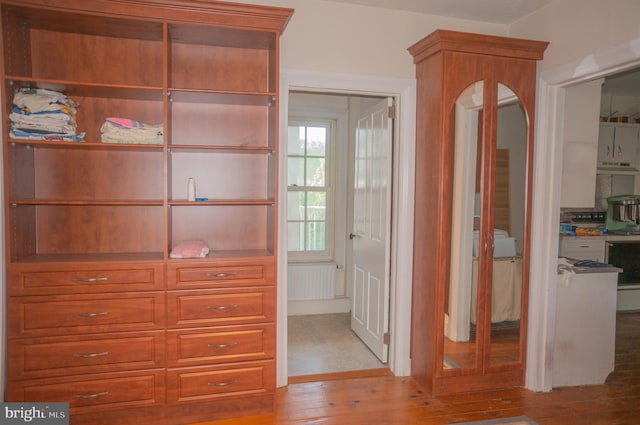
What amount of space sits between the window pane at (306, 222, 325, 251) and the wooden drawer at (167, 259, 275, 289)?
91.0 inches

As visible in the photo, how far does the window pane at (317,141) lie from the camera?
190 inches

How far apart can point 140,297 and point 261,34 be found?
1685mm

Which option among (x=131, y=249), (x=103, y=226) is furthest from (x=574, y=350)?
(x=103, y=226)

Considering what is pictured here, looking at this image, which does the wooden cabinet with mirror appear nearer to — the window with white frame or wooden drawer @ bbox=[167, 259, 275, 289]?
wooden drawer @ bbox=[167, 259, 275, 289]

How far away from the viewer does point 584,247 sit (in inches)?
190

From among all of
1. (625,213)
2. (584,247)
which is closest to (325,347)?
(584,247)

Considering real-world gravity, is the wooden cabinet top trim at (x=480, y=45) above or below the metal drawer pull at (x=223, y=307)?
above

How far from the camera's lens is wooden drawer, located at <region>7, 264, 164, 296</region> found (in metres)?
2.28

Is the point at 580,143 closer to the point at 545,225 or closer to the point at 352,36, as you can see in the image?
the point at 545,225

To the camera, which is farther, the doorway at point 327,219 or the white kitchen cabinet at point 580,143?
the doorway at point 327,219

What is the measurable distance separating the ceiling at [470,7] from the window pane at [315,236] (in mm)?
2545

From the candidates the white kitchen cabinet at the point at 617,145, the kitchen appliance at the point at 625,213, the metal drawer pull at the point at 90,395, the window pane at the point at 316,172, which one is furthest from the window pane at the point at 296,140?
the kitchen appliance at the point at 625,213

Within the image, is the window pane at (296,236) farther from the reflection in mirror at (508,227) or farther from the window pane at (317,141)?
the reflection in mirror at (508,227)

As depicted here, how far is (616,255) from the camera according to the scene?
4.95 meters
